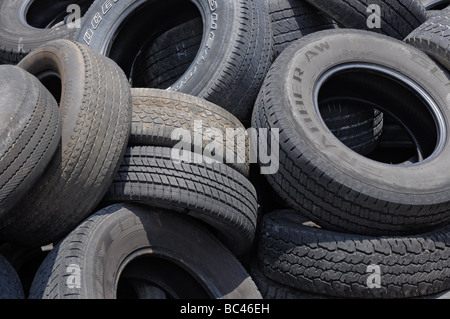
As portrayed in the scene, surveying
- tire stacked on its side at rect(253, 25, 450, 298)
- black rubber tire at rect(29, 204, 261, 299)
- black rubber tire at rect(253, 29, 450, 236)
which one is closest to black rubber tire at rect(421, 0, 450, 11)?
black rubber tire at rect(253, 29, 450, 236)

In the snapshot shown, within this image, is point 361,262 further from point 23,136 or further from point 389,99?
point 23,136

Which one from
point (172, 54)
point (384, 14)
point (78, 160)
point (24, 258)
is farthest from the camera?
point (172, 54)

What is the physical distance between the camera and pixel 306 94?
3742mm

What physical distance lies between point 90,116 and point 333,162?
1.25 m

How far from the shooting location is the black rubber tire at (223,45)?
395 cm

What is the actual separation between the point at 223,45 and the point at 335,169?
3.65ft

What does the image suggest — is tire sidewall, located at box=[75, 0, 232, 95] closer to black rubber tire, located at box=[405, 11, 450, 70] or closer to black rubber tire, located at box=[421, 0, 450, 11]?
black rubber tire, located at box=[405, 11, 450, 70]

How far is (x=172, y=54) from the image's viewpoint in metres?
4.63

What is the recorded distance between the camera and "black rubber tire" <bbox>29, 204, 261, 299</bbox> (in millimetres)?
2957

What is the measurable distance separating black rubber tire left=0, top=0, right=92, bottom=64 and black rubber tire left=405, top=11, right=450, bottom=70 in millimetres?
2417

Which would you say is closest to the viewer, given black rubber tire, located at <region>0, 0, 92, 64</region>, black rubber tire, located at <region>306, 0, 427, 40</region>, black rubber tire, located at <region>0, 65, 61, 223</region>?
black rubber tire, located at <region>0, 65, 61, 223</region>

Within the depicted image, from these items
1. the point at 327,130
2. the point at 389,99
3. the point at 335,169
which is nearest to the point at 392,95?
the point at 389,99

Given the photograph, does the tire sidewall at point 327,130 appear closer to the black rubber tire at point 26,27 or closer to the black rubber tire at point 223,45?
the black rubber tire at point 223,45
